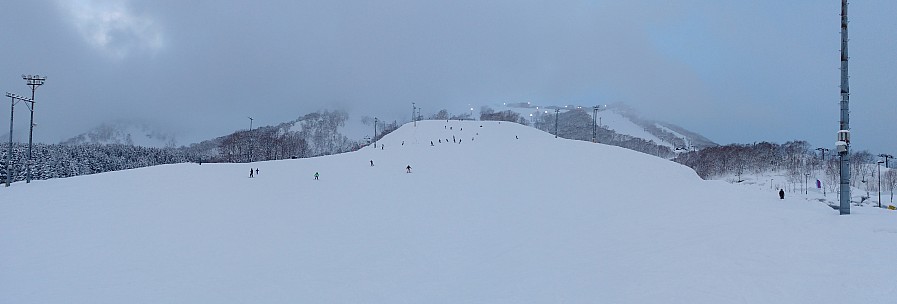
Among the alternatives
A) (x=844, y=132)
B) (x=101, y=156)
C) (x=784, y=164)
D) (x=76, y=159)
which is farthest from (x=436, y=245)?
(x=784, y=164)

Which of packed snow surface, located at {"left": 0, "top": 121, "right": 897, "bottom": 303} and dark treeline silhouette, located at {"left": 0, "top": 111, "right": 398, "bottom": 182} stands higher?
dark treeline silhouette, located at {"left": 0, "top": 111, "right": 398, "bottom": 182}

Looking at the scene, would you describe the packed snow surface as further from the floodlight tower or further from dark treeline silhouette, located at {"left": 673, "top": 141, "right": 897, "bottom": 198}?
dark treeline silhouette, located at {"left": 673, "top": 141, "right": 897, "bottom": 198}

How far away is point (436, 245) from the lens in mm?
17172

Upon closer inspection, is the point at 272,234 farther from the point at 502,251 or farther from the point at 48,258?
the point at 502,251

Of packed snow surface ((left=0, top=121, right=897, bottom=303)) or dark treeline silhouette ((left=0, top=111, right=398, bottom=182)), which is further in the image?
dark treeline silhouette ((left=0, top=111, right=398, bottom=182))

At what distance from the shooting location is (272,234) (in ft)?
61.4

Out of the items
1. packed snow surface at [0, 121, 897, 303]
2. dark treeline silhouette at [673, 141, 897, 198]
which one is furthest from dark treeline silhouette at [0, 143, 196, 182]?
dark treeline silhouette at [673, 141, 897, 198]

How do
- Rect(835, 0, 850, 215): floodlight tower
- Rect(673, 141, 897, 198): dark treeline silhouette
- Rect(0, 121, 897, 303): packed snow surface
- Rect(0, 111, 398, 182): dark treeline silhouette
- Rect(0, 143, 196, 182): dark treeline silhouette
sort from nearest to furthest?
Rect(0, 121, 897, 303): packed snow surface → Rect(835, 0, 850, 215): floodlight tower → Rect(0, 143, 196, 182): dark treeline silhouette → Rect(0, 111, 398, 182): dark treeline silhouette → Rect(673, 141, 897, 198): dark treeline silhouette

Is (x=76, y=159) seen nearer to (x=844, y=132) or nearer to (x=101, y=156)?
(x=101, y=156)

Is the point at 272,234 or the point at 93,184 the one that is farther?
the point at 93,184

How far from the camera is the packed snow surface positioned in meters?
11.3

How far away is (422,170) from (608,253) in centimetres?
2941

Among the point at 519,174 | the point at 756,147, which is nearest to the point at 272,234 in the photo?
the point at 519,174

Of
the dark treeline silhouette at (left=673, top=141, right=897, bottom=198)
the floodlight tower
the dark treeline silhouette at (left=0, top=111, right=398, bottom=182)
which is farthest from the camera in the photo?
the dark treeline silhouette at (left=673, top=141, right=897, bottom=198)
